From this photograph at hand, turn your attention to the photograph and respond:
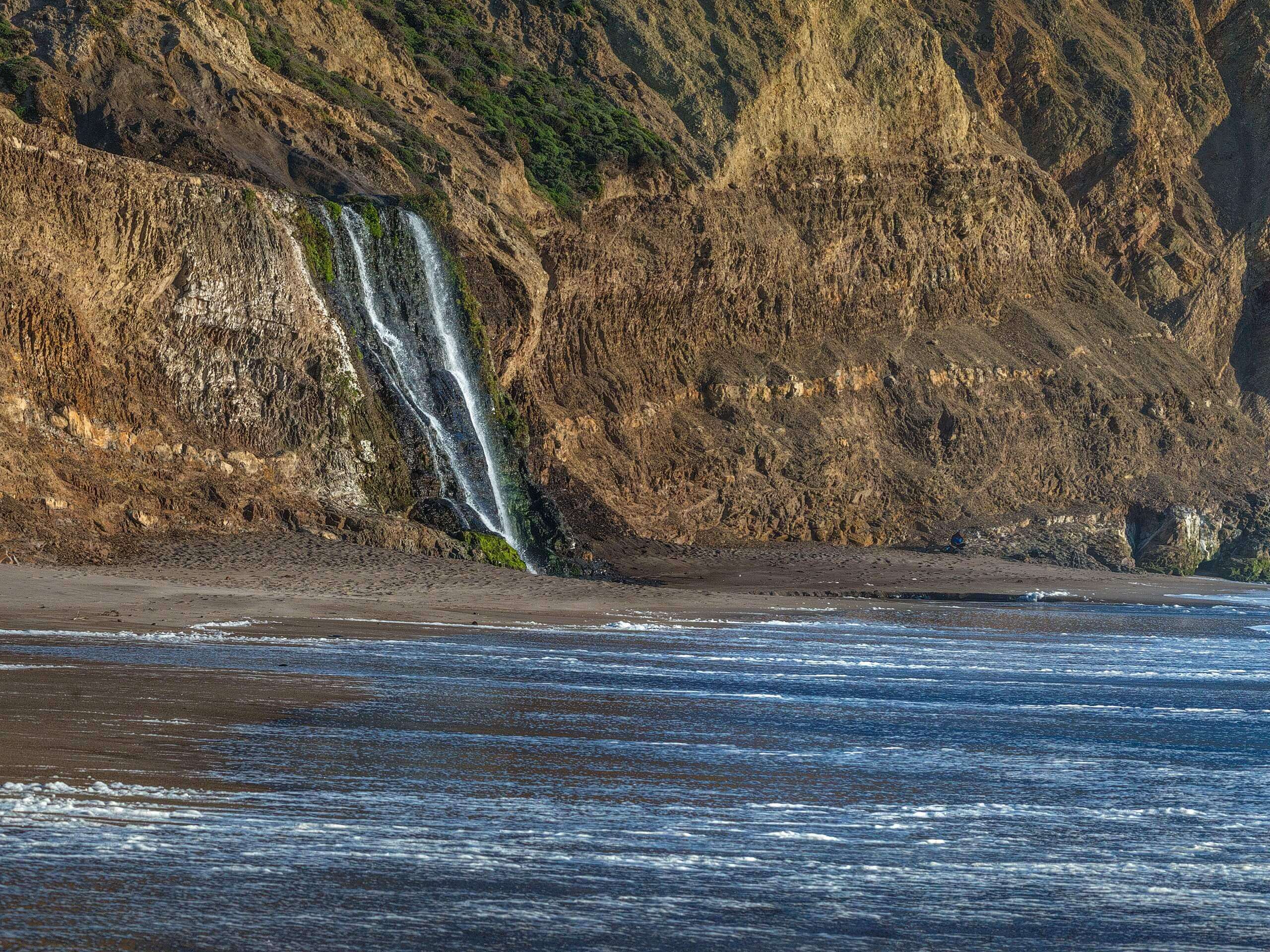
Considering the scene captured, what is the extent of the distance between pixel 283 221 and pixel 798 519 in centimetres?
2040

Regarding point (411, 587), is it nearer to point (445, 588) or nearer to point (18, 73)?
point (445, 588)

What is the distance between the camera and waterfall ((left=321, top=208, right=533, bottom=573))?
98.6ft

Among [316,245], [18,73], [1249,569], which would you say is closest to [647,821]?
[316,245]

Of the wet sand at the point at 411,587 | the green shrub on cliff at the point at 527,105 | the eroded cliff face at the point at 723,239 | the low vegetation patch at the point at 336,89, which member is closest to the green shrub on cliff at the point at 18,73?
the eroded cliff face at the point at 723,239

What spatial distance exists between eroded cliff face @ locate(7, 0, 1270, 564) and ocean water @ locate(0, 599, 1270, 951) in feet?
45.1

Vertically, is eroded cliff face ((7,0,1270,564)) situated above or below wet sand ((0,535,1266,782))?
above

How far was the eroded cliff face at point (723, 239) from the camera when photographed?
27047 millimetres

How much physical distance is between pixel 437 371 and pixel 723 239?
50.9 feet

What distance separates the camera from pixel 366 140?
33906 mm

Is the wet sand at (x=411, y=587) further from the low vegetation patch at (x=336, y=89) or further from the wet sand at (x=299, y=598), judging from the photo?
the low vegetation patch at (x=336, y=89)

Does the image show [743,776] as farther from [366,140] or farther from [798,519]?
[798,519]

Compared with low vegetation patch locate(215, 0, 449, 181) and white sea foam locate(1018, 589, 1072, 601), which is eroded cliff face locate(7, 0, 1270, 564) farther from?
white sea foam locate(1018, 589, 1072, 601)

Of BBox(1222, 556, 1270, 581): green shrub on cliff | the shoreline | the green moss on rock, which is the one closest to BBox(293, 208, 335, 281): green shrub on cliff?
the green moss on rock

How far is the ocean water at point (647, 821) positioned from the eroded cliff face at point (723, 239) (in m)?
13.8
